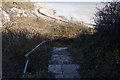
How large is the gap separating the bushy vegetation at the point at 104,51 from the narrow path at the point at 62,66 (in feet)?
0.70

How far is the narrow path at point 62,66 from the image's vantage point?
8469 mm

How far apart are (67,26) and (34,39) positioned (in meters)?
4.08

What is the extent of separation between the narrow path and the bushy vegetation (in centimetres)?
21

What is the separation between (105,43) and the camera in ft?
31.9

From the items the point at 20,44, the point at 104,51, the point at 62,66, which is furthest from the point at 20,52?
the point at 104,51

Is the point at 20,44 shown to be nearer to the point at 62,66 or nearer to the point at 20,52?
the point at 20,52

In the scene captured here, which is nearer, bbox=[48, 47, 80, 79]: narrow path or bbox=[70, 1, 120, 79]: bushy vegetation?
bbox=[70, 1, 120, 79]: bushy vegetation

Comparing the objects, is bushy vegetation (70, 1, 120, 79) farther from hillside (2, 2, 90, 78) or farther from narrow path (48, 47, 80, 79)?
hillside (2, 2, 90, 78)

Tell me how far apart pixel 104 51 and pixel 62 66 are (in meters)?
1.29

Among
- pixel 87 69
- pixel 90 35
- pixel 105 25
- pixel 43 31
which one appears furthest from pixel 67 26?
pixel 87 69

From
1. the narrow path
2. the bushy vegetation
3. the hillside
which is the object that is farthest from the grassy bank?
the bushy vegetation

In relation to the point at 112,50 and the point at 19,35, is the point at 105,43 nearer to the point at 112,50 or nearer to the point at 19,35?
the point at 112,50

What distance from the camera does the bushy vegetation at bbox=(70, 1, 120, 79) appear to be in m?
7.81

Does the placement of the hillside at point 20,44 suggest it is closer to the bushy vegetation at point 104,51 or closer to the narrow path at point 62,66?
the narrow path at point 62,66
